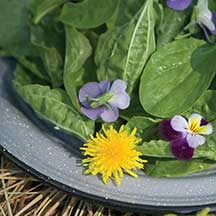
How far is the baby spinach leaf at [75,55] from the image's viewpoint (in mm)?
948

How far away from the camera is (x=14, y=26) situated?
3.41ft

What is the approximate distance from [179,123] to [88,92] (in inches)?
4.5

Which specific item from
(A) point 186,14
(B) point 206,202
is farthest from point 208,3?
(B) point 206,202

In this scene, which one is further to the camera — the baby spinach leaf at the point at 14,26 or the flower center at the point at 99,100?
the baby spinach leaf at the point at 14,26

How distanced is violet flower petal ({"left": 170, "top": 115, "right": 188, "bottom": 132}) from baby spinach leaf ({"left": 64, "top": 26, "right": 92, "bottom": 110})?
13cm

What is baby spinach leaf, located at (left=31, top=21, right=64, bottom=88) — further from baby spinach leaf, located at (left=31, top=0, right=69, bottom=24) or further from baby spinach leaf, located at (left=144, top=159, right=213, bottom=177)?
baby spinach leaf, located at (left=144, top=159, right=213, bottom=177)

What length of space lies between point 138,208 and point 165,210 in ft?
0.10

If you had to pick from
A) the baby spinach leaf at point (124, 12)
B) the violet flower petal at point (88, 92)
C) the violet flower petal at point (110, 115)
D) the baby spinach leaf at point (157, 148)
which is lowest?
the baby spinach leaf at point (157, 148)

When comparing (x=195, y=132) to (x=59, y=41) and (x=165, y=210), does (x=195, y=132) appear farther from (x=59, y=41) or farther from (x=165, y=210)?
(x=59, y=41)

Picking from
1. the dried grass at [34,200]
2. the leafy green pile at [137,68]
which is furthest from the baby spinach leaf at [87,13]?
the dried grass at [34,200]

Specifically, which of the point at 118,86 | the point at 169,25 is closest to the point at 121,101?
the point at 118,86

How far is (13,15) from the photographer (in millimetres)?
1042

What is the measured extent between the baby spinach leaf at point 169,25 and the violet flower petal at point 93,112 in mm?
111

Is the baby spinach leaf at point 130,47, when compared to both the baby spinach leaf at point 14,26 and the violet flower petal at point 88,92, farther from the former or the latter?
the baby spinach leaf at point 14,26
